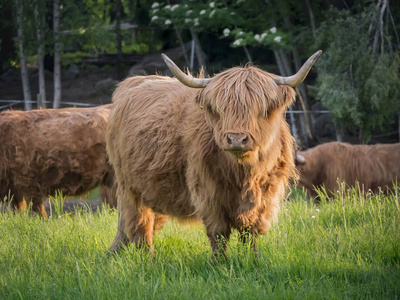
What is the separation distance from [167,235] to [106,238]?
0.58m

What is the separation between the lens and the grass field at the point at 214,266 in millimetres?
3746

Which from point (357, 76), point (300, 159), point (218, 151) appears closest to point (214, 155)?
point (218, 151)

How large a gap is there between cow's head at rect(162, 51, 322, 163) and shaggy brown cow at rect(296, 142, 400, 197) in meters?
5.24

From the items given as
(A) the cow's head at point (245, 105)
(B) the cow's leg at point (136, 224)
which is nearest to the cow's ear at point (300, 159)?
(B) the cow's leg at point (136, 224)

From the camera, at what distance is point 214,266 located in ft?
14.3

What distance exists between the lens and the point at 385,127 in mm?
13852

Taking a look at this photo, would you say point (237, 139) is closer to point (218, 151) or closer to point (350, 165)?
point (218, 151)

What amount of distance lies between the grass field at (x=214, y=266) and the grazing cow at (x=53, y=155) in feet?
7.98

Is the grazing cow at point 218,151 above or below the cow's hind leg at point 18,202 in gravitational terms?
above

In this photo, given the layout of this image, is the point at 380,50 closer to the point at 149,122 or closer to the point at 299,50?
the point at 299,50

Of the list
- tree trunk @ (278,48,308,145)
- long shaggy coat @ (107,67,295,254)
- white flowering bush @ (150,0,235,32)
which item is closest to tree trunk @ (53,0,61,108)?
white flowering bush @ (150,0,235,32)

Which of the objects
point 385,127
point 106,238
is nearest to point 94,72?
point 385,127

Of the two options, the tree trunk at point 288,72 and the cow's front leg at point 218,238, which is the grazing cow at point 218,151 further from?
the tree trunk at point 288,72

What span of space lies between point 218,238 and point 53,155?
425 centimetres
